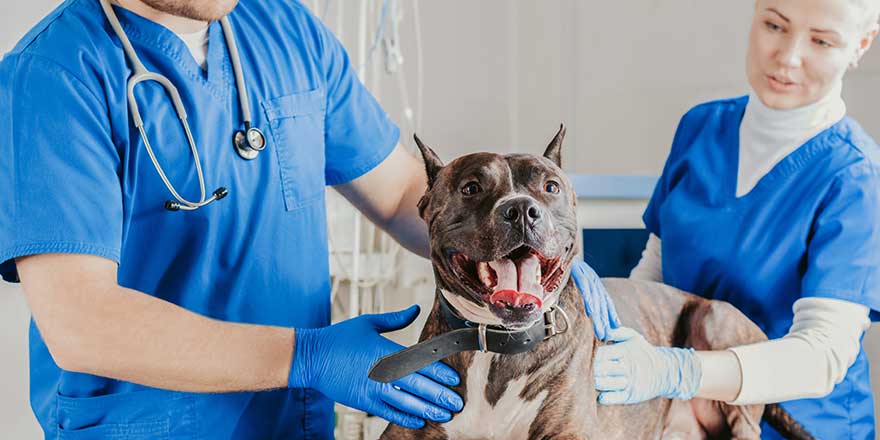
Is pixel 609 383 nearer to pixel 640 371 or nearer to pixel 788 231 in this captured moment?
Answer: pixel 640 371

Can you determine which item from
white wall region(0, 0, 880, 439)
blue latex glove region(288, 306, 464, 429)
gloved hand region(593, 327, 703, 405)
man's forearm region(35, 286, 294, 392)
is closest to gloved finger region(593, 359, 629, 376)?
gloved hand region(593, 327, 703, 405)

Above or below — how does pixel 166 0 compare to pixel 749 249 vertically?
above

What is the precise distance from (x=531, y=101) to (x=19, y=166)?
2.41 m

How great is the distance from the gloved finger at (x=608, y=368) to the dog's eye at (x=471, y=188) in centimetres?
33

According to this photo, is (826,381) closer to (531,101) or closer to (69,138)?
(69,138)

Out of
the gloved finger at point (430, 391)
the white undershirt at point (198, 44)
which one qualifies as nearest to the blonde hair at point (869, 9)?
the gloved finger at point (430, 391)

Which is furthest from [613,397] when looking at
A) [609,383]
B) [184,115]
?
[184,115]

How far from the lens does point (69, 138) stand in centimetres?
113

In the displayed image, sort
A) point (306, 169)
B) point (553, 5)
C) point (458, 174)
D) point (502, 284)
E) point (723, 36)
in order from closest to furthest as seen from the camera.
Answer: point (502, 284)
point (458, 174)
point (306, 169)
point (723, 36)
point (553, 5)

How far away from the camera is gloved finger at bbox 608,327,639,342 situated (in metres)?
1.35

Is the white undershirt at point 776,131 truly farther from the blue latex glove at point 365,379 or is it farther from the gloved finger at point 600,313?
the blue latex glove at point 365,379

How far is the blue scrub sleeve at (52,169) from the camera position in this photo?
1105 mm

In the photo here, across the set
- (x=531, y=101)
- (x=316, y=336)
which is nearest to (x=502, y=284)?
(x=316, y=336)

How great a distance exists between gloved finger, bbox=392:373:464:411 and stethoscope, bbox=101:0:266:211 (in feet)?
1.26
